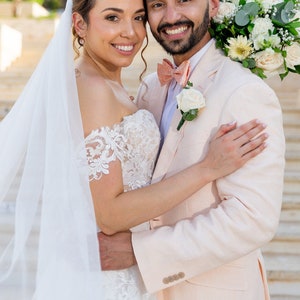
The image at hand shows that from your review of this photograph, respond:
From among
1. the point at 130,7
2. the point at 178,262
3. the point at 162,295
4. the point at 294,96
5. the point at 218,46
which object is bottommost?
the point at 294,96

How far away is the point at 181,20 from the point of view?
296 centimetres

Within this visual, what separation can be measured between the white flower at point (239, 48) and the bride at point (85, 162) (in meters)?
0.37

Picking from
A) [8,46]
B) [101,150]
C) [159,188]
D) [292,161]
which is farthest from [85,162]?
[8,46]

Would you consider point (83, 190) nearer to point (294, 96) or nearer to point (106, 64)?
point (106, 64)

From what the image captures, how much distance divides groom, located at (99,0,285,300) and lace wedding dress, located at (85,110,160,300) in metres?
0.07

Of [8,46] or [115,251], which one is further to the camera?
[8,46]

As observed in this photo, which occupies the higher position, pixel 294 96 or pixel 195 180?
pixel 195 180

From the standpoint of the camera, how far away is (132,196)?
2656mm

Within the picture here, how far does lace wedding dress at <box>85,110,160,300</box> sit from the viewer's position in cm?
265

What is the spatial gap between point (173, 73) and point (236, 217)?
773 mm

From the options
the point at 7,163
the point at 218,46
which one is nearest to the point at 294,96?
the point at 218,46

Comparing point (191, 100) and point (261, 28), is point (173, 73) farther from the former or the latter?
point (261, 28)

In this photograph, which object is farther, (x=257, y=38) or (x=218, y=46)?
(x=218, y=46)

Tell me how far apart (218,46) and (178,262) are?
1.02 m
